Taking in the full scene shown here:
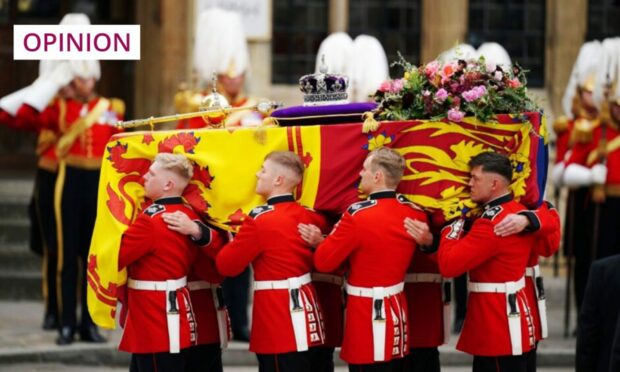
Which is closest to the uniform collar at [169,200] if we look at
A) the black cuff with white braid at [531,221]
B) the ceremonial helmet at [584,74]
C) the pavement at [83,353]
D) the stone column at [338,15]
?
the black cuff with white braid at [531,221]

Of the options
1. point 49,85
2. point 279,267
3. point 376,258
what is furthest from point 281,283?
point 49,85

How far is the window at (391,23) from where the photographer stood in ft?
52.6

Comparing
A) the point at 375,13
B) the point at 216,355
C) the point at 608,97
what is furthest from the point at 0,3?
the point at 216,355

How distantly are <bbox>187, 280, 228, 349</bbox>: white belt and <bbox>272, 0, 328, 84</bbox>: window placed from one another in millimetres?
6826

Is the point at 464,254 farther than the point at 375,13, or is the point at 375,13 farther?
the point at 375,13

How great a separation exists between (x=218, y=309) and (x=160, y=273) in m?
0.49

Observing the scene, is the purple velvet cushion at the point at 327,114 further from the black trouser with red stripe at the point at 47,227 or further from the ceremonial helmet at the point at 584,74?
the ceremonial helmet at the point at 584,74

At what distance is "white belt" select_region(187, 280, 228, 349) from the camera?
925 centimetres

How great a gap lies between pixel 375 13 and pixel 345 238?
25.1 feet

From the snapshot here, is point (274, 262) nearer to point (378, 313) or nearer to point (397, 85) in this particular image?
point (378, 313)

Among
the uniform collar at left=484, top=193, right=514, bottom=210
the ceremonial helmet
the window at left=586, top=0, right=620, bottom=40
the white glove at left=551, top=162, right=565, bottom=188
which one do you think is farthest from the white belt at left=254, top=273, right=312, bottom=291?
the window at left=586, top=0, right=620, bottom=40

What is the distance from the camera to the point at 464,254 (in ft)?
28.3

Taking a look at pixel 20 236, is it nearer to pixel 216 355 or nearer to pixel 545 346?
pixel 545 346

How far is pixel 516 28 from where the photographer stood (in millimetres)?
16234
